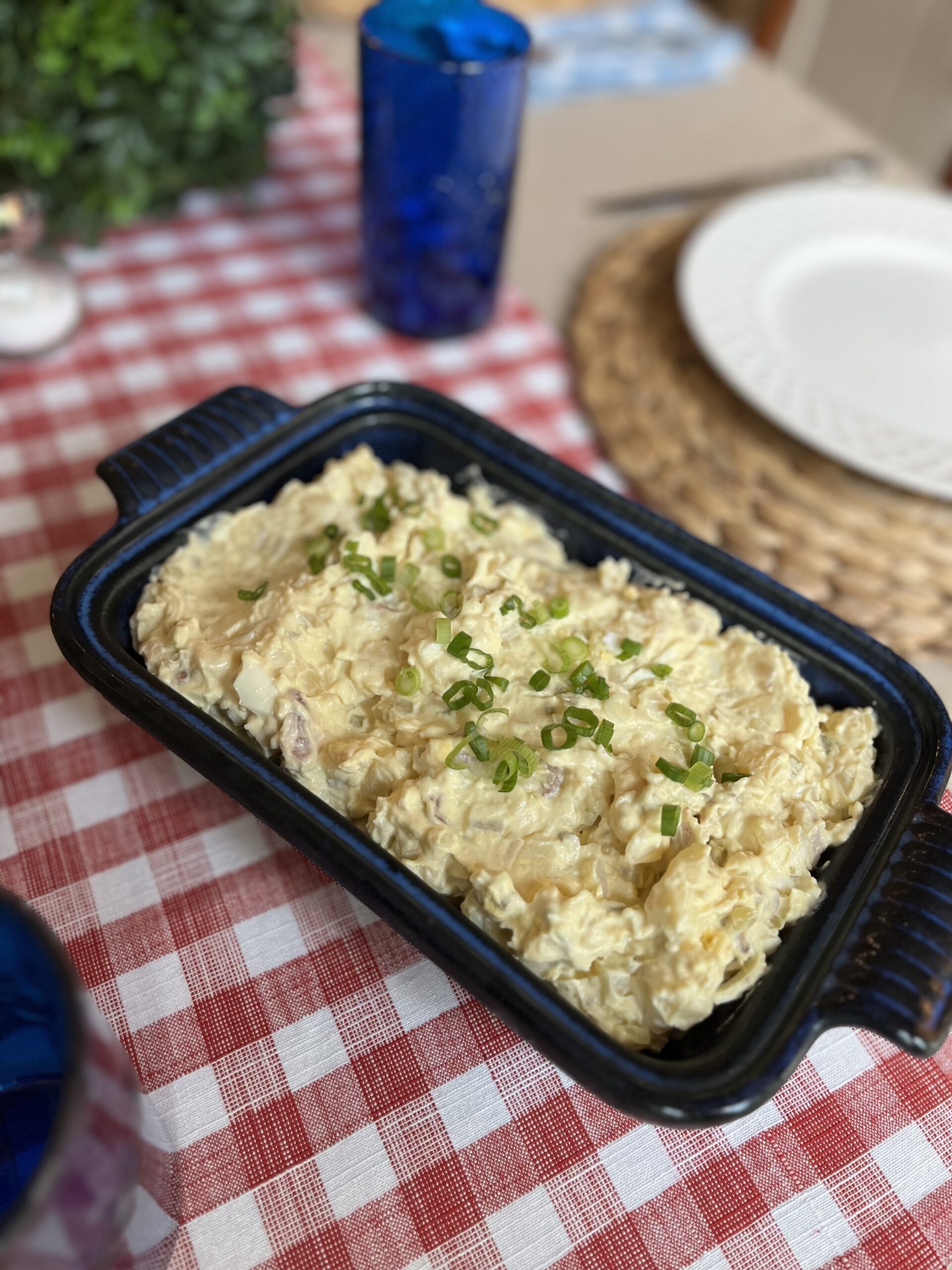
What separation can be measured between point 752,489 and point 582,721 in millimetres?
819

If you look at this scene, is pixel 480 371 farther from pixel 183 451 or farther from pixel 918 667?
pixel 918 667

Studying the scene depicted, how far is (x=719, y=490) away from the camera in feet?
5.97

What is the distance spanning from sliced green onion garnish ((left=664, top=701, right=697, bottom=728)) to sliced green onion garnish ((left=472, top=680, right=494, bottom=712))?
0.73ft

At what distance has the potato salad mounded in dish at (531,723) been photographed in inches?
40.9

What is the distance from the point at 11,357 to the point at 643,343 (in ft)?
4.24

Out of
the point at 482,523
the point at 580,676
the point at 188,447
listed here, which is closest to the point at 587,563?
the point at 482,523

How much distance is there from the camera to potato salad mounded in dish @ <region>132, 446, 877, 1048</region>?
1.04 m

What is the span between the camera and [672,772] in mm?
1142

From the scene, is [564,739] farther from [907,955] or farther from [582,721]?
[907,955]

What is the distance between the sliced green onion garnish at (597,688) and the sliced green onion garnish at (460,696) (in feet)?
0.48

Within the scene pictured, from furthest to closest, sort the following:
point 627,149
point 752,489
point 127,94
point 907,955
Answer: point 627,149, point 127,94, point 752,489, point 907,955

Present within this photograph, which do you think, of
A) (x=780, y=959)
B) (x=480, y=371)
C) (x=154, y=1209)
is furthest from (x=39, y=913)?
(x=480, y=371)

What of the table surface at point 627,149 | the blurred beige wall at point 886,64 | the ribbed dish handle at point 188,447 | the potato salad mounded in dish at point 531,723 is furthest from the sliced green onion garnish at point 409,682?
the blurred beige wall at point 886,64

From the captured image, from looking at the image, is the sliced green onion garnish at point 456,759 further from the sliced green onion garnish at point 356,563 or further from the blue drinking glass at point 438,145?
the blue drinking glass at point 438,145
